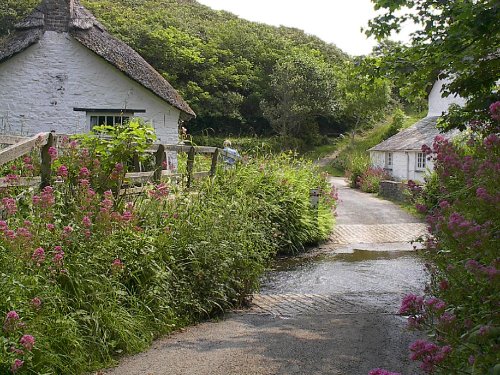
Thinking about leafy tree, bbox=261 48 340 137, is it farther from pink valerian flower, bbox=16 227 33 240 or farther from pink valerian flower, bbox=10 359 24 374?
pink valerian flower, bbox=10 359 24 374

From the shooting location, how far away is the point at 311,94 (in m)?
45.2

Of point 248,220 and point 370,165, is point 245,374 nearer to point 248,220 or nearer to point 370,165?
point 248,220

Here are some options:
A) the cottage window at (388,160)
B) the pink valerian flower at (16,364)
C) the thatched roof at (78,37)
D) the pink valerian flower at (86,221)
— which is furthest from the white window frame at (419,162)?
the pink valerian flower at (16,364)

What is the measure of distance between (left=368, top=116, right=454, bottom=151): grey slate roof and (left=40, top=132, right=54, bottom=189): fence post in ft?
82.3

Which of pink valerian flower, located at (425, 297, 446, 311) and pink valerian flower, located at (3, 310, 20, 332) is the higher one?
pink valerian flower, located at (425, 297, 446, 311)

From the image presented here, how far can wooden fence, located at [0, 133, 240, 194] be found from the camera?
227 inches

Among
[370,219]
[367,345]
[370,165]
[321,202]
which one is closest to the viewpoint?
[367,345]

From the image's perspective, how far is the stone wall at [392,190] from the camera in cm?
2573

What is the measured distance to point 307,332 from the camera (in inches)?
251

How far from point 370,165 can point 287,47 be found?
71.2ft

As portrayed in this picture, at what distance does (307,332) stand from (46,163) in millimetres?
3438

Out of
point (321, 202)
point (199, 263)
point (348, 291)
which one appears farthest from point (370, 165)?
point (199, 263)

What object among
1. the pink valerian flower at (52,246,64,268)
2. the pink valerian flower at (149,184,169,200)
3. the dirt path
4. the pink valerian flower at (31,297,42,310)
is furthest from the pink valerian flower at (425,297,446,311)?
the pink valerian flower at (149,184,169,200)

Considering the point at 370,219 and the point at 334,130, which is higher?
the point at 334,130
